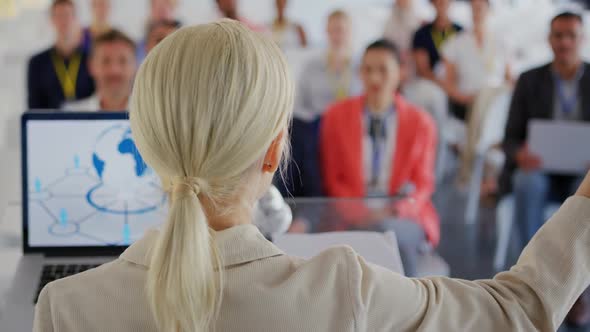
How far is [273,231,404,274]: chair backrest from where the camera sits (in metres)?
1.59

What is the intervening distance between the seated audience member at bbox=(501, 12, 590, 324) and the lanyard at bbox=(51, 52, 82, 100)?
2280 mm

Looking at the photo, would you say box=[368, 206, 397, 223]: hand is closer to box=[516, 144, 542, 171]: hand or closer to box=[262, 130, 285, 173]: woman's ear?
box=[262, 130, 285, 173]: woman's ear

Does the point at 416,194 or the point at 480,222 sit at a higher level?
the point at 416,194

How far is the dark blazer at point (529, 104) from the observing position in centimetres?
369

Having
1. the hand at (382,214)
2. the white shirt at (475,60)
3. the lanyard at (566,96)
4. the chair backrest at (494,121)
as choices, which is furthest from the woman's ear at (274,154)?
the white shirt at (475,60)

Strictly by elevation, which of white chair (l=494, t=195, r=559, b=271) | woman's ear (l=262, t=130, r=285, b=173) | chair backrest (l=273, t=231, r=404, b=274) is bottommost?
white chair (l=494, t=195, r=559, b=271)

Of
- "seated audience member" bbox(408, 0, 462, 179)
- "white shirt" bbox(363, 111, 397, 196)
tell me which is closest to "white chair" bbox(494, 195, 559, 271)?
"white shirt" bbox(363, 111, 397, 196)

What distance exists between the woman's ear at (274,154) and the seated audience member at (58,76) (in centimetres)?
371

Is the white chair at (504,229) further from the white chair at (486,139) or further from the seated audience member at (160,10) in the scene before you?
the seated audience member at (160,10)

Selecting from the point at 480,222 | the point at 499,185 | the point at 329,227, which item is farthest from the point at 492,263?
the point at 329,227

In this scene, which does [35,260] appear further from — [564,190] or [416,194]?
[564,190]

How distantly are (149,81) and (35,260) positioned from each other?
0.96 meters

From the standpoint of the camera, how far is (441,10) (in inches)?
207

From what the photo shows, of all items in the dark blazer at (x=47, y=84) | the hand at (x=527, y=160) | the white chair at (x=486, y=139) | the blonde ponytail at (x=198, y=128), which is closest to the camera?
the blonde ponytail at (x=198, y=128)
